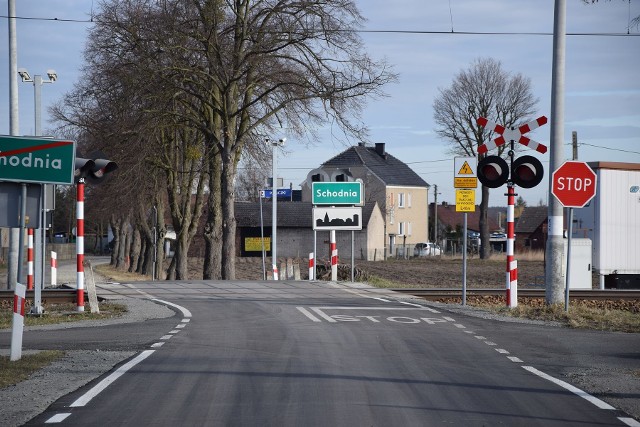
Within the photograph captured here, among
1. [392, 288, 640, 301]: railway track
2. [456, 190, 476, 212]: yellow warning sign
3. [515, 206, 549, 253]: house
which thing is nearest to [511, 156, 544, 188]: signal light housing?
[456, 190, 476, 212]: yellow warning sign

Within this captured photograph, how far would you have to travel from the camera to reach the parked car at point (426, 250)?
87.3 metres

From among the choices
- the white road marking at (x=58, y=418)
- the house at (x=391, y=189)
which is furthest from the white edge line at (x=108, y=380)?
the house at (x=391, y=189)

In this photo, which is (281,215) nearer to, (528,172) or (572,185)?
(528,172)

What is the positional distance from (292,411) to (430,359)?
12.7ft

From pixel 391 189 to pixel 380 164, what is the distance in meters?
4.00

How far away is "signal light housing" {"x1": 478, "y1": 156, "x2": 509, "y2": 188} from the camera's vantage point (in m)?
18.4

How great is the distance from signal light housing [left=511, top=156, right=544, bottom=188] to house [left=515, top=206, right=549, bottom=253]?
7457 cm

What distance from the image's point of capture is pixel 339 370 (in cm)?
1059

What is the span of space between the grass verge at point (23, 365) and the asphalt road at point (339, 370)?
954mm

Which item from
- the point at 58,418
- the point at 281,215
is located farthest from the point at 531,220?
the point at 58,418

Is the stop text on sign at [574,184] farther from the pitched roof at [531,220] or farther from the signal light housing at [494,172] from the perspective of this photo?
the pitched roof at [531,220]

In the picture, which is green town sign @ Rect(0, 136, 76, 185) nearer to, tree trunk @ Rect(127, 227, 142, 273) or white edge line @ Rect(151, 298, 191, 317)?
white edge line @ Rect(151, 298, 191, 317)

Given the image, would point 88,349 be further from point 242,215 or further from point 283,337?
point 242,215

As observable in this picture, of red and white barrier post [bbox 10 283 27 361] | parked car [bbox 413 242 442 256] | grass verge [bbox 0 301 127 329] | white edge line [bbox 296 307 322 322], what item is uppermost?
red and white barrier post [bbox 10 283 27 361]
